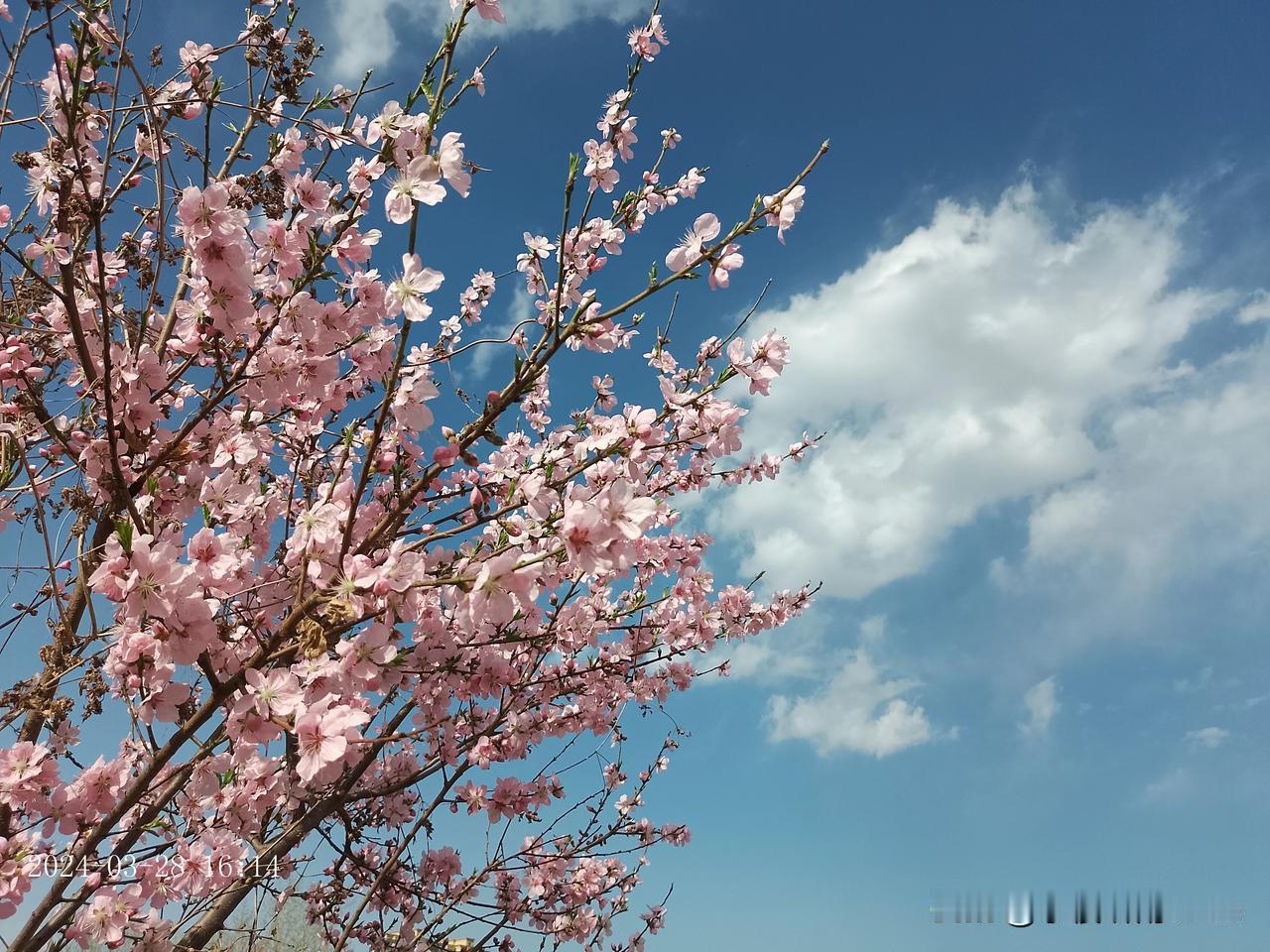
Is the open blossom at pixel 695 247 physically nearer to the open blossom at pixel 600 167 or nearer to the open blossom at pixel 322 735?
the open blossom at pixel 600 167

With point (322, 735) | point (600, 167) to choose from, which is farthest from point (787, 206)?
point (322, 735)

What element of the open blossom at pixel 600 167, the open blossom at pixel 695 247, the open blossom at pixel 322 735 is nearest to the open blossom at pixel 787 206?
the open blossom at pixel 695 247

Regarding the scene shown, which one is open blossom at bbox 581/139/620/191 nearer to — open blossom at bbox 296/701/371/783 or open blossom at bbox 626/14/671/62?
open blossom at bbox 626/14/671/62

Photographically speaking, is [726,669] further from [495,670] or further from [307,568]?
[307,568]

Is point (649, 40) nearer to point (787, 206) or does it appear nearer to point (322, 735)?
point (787, 206)

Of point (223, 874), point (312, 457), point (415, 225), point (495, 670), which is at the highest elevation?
point (312, 457)

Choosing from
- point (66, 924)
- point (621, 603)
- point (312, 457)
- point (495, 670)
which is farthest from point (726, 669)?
point (66, 924)

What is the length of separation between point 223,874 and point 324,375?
2.05m

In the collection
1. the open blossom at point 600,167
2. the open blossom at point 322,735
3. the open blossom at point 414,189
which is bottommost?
the open blossom at point 322,735

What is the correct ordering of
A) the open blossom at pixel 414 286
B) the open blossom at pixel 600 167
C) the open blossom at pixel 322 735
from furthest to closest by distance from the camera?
the open blossom at pixel 600 167 → the open blossom at pixel 414 286 → the open blossom at pixel 322 735

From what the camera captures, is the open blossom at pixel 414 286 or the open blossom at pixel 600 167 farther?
the open blossom at pixel 600 167

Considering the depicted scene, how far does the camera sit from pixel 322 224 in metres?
3.19

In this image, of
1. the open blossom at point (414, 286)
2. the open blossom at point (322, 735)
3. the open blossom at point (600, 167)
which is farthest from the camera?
the open blossom at point (600, 167)

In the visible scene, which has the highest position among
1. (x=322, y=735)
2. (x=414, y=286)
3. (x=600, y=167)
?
(x=600, y=167)
